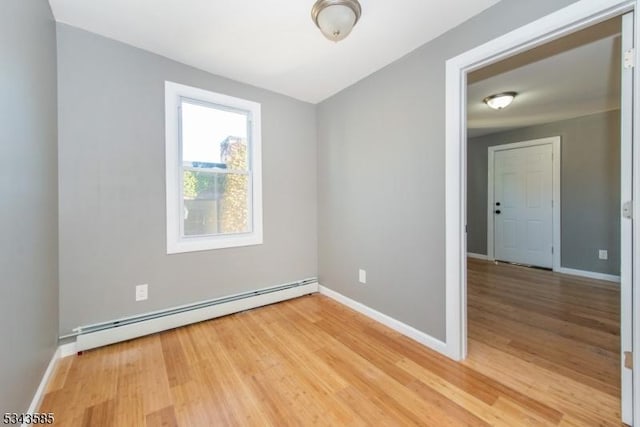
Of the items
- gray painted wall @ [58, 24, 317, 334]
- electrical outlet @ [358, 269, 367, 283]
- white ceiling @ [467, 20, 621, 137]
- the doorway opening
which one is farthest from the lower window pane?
white ceiling @ [467, 20, 621, 137]

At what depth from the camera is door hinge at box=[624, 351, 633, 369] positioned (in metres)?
1.21

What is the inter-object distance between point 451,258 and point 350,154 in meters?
1.44

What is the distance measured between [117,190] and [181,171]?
498mm

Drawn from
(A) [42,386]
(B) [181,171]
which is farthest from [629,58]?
(A) [42,386]

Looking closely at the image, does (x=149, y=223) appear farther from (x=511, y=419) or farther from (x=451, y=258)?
(x=511, y=419)

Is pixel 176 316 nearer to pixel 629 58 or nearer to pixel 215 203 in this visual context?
pixel 215 203

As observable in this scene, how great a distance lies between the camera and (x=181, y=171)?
2.32 metres

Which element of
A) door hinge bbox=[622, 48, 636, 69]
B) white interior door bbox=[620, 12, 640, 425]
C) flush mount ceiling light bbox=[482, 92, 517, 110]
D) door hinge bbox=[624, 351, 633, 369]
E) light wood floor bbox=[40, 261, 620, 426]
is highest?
flush mount ceiling light bbox=[482, 92, 517, 110]

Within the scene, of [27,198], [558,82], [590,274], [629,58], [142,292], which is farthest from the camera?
[590,274]

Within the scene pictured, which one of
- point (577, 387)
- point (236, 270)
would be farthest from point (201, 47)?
point (577, 387)

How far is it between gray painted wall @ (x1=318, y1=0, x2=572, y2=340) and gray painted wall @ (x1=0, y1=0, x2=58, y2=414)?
2295 millimetres

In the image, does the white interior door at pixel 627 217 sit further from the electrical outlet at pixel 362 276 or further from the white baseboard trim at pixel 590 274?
the white baseboard trim at pixel 590 274

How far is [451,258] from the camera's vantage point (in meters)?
1.82

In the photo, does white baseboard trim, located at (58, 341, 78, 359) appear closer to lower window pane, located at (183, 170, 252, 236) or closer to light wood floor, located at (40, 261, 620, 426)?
light wood floor, located at (40, 261, 620, 426)
